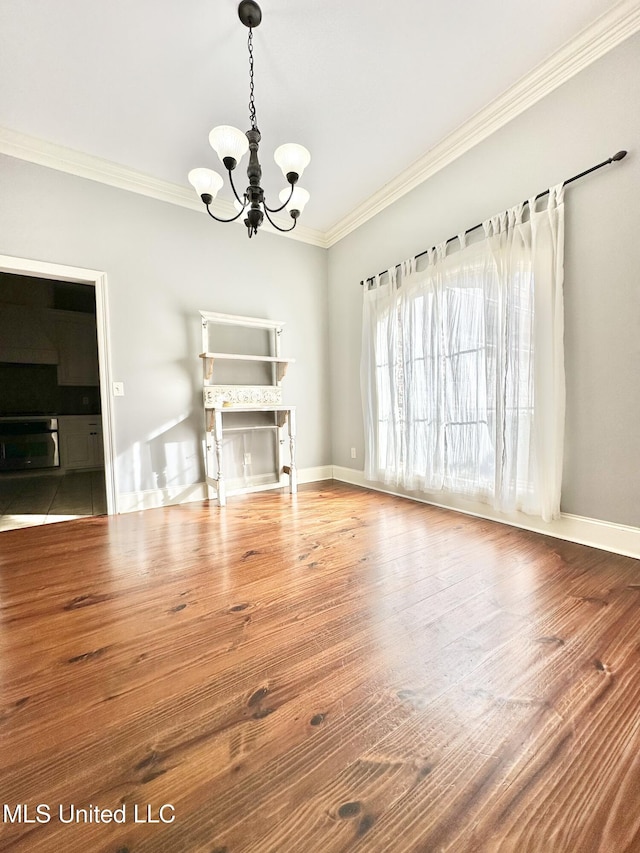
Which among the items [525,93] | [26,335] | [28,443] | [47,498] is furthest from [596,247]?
[26,335]

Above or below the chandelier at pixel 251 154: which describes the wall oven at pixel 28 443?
below

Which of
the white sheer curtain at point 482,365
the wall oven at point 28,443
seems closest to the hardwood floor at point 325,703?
the white sheer curtain at point 482,365

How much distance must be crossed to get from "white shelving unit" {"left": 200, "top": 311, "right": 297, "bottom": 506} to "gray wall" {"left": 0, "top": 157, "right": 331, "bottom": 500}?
0.14 meters

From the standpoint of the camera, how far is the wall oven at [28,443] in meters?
4.45

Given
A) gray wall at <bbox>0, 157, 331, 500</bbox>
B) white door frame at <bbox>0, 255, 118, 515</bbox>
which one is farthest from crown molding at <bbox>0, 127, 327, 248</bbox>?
white door frame at <bbox>0, 255, 118, 515</bbox>

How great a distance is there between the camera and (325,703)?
3.14ft

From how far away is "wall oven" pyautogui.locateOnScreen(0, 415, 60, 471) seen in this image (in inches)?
175

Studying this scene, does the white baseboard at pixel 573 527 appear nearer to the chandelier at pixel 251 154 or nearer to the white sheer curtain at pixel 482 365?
the white sheer curtain at pixel 482 365

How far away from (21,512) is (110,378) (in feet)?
4.46

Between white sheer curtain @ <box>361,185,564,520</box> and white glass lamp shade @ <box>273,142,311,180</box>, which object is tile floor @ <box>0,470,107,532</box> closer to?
white sheer curtain @ <box>361,185,564,520</box>

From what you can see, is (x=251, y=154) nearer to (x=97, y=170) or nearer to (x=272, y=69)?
(x=272, y=69)

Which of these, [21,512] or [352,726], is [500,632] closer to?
[352,726]

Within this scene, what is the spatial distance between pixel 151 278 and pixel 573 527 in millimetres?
3550

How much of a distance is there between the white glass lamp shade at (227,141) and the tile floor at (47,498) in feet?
8.93
